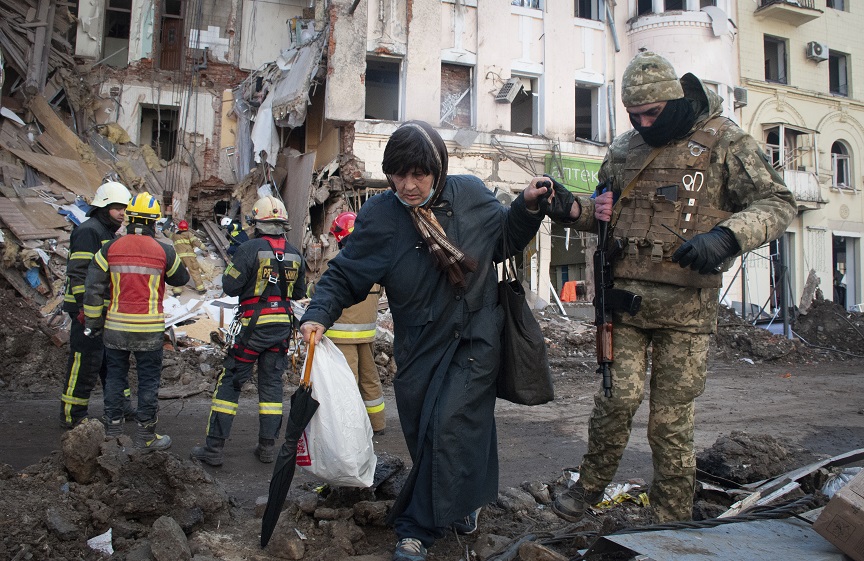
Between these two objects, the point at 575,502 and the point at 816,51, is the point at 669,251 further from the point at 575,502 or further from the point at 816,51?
the point at 816,51

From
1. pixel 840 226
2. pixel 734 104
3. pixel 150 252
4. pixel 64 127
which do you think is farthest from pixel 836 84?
pixel 150 252

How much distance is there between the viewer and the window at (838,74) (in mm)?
26094

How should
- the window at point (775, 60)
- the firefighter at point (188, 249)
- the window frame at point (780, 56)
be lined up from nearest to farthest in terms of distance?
the firefighter at point (188, 249) → the window frame at point (780, 56) → the window at point (775, 60)

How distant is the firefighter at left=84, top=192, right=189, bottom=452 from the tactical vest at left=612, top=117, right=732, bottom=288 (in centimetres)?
395

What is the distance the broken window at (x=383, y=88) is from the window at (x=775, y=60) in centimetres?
1411

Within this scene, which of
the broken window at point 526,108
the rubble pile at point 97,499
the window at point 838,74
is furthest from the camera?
the window at point 838,74

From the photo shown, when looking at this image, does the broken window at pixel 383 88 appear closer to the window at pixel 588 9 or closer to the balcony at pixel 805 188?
the window at pixel 588 9

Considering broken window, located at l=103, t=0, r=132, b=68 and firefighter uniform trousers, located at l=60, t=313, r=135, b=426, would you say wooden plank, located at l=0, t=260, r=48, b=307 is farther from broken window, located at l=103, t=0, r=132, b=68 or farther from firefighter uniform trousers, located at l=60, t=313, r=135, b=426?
broken window, located at l=103, t=0, r=132, b=68

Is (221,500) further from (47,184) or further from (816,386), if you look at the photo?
(47,184)

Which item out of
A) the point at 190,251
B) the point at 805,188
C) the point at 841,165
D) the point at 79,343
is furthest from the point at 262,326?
the point at 841,165

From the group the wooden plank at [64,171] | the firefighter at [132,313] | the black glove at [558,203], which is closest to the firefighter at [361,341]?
the firefighter at [132,313]

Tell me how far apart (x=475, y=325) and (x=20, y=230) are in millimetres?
10902

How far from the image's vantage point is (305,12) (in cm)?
2100

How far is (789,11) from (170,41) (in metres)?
20.6
